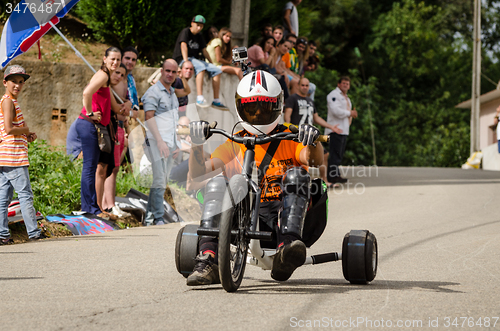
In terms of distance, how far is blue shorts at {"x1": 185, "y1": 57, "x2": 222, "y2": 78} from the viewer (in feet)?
38.9

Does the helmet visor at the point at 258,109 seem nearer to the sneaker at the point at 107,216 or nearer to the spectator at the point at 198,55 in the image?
→ the sneaker at the point at 107,216

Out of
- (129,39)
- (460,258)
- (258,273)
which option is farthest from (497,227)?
(129,39)

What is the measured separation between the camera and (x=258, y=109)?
4.83 meters

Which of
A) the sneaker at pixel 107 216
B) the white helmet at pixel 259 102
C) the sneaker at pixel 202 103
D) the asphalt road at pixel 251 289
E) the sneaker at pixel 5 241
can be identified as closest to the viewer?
the asphalt road at pixel 251 289

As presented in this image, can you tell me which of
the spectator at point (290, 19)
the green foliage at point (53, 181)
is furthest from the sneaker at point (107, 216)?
the spectator at point (290, 19)

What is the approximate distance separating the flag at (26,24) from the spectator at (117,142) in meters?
1.16

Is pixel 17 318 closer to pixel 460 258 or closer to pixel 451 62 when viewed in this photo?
pixel 460 258

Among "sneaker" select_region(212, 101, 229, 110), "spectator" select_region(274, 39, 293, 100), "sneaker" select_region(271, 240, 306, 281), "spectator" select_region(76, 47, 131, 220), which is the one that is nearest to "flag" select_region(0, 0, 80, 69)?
"spectator" select_region(76, 47, 131, 220)

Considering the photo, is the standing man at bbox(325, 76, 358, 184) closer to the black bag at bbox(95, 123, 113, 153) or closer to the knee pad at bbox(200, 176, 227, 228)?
the black bag at bbox(95, 123, 113, 153)

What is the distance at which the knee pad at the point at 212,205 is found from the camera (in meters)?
4.41

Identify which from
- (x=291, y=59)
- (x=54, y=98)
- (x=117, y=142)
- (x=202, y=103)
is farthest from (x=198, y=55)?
(x=117, y=142)

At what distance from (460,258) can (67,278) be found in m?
3.66

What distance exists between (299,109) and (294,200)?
7.22 m

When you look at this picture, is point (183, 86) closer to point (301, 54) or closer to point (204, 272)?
point (301, 54)
